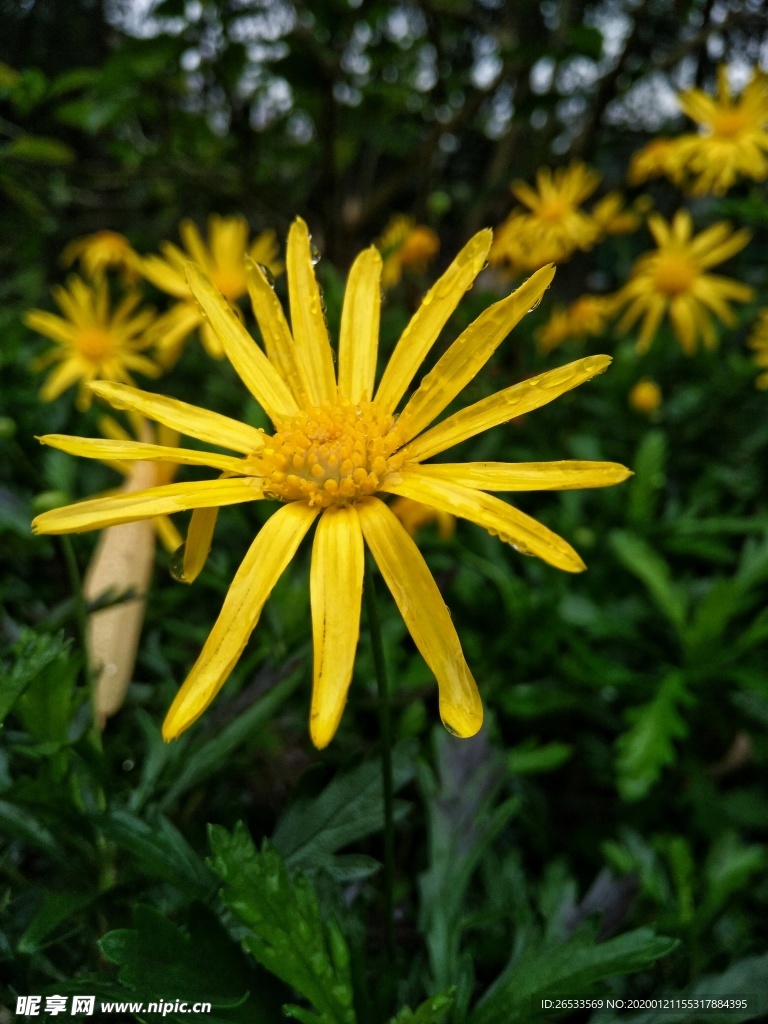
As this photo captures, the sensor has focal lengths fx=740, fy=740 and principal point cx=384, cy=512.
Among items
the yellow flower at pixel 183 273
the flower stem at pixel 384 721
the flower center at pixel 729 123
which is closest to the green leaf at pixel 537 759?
the flower stem at pixel 384 721

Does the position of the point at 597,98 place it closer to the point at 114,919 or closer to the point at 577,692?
the point at 577,692

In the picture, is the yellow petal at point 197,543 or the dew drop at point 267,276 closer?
the yellow petal at point 197,543

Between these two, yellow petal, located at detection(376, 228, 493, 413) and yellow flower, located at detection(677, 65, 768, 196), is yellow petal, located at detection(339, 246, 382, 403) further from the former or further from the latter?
yellow flower, located at detection(677, 65, 768, 196)

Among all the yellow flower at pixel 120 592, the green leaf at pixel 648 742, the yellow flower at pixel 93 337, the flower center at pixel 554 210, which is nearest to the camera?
the yellow flower at pixel 120 592

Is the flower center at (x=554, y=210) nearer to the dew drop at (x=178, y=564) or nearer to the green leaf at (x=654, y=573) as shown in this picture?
the green leaf at (x=654, y=573)

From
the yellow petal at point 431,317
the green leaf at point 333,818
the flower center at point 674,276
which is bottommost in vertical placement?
the green leaf at point 333,818

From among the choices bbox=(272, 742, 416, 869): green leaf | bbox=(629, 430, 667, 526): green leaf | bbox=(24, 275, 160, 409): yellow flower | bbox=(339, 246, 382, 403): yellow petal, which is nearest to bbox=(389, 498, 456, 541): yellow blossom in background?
bbox=(339, 246, 382, 403): yellow petal

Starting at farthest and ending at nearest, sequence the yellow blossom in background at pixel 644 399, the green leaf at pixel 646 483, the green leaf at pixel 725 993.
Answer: the yellow blossom in background at pixel 644 399 → the green leaf at pixel 646 483 → the green leaf at pixel 725 993
